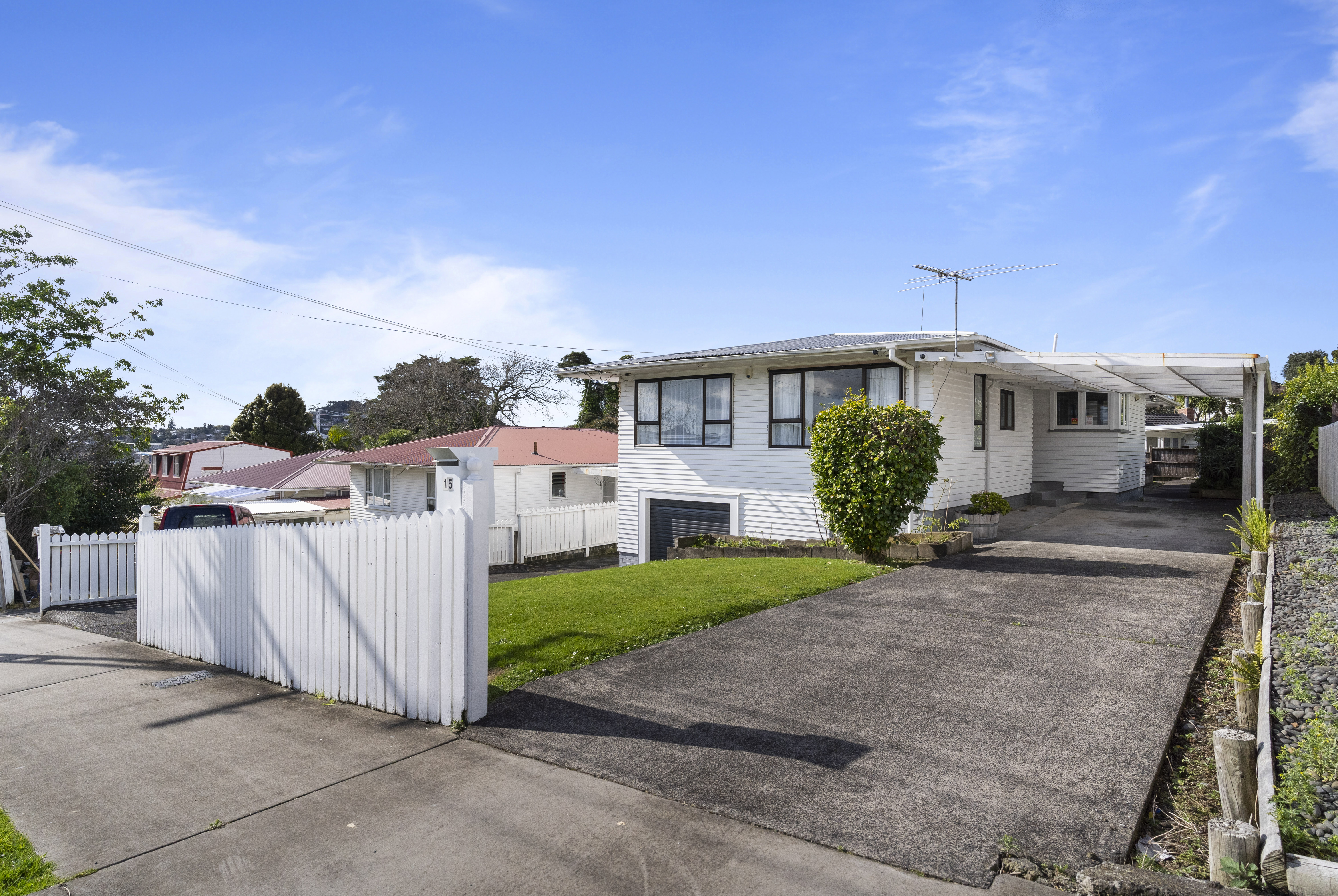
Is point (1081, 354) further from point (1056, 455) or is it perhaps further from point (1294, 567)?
point (1056, 455)

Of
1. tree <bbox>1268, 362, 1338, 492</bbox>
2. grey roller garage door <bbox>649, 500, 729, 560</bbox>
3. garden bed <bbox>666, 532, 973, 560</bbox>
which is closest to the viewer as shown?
garden bed <bbox>666, 532, 973, 560</bbox>

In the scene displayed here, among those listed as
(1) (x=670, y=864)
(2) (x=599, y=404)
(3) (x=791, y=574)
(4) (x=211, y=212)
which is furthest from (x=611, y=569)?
(2) (x=599, y=404)

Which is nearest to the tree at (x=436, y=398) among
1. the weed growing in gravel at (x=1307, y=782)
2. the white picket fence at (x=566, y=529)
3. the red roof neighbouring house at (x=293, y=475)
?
the red roof neighbouring house at (x=293, y=475)

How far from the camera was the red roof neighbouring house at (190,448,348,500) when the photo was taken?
39.4 metres

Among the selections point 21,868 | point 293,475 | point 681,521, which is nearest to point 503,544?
point 681,521

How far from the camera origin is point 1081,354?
497 inches

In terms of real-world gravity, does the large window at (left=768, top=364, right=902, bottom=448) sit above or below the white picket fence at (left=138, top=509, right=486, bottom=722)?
above

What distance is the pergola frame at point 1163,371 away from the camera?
11.6 meters

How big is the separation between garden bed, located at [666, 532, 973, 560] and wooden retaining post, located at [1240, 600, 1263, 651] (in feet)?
19.2

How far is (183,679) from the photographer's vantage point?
22.8 feet

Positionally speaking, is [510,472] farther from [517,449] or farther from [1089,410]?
[1089,410]

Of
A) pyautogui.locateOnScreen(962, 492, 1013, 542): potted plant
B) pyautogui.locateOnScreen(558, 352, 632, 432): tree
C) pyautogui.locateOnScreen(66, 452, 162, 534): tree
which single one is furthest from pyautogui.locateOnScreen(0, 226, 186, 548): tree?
pyautogui.locateOnScreen(558, 352, 632, 432): tree

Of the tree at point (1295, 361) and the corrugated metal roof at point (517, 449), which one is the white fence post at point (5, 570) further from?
the tree at point (1295, 361)

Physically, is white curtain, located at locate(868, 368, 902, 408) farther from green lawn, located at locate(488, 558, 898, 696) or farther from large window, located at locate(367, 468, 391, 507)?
large window, located at locate(367, 468, 391, 507)
